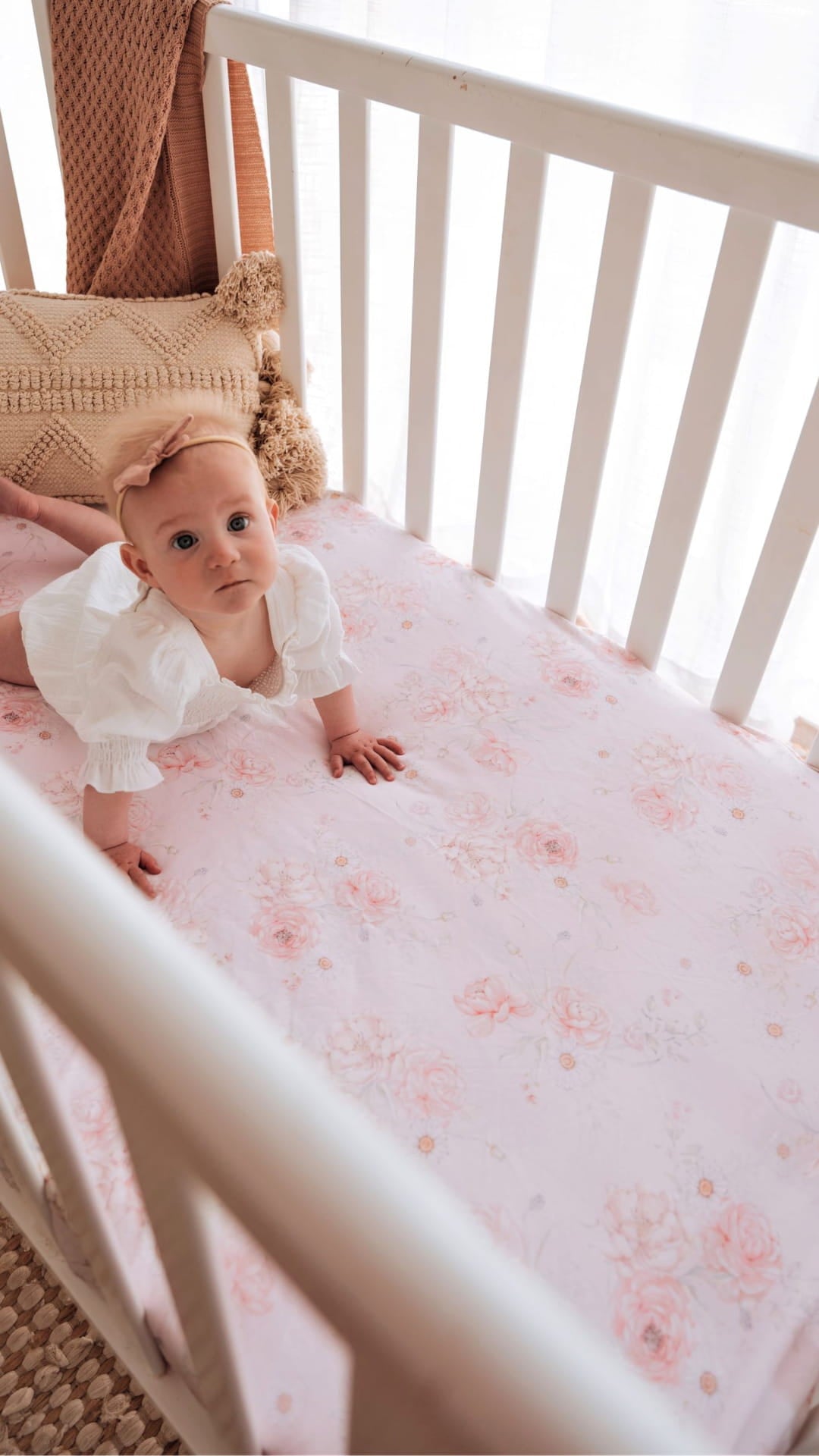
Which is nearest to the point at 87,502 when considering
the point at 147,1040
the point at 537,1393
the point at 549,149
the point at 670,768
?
the point at 549,149

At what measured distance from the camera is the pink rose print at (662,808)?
1.00 metres

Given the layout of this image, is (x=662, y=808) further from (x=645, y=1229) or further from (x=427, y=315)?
(x=427, y=315)

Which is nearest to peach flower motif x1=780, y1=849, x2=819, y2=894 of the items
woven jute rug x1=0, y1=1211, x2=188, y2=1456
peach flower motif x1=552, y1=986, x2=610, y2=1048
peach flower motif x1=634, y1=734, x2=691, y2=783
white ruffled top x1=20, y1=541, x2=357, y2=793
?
peach flower motif x1=634, y1=734, x2=691, y2=783

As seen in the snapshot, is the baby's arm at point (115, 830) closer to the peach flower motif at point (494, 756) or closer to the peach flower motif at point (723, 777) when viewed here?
the peach flower motif at point (494, 756)

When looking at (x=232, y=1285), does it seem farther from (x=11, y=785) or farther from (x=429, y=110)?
(x=429, y=110)

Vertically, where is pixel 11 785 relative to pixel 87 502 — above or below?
above

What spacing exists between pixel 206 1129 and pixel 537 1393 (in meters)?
0.11

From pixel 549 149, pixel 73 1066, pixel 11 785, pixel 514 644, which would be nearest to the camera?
pixel 11 785

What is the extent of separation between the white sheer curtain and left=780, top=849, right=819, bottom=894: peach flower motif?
0.36m

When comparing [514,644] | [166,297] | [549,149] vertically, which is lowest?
[514,644]

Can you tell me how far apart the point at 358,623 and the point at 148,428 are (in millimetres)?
431

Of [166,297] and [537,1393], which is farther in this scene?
[166,297]

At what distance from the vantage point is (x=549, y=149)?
97 centimetres

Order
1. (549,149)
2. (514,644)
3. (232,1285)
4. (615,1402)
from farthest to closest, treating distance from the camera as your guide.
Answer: (514,644) < (549,149) < (232,1285) < (615,1402)
